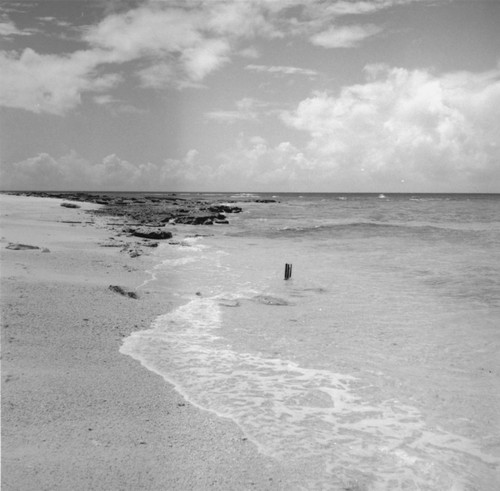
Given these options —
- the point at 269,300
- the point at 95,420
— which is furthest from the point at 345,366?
the point at 269,300

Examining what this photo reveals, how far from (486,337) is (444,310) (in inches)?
74.1

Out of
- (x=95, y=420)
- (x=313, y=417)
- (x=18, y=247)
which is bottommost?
(x=313, y=417)

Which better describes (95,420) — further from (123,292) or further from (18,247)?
(18,247)

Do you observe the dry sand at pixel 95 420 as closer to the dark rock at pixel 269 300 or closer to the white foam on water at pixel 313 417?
the white foam on water at pixel 313 417

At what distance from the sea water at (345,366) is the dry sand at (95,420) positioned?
0.32m

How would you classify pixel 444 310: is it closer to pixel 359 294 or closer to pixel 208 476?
pixel 359 294

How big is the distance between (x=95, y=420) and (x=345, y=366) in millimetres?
3598

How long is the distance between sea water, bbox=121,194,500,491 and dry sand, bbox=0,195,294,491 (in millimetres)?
317

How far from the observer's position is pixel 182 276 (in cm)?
1221

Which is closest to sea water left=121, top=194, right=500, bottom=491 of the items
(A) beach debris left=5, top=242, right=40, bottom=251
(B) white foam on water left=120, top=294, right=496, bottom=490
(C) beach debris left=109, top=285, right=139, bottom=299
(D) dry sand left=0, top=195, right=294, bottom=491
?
(B) white foam on water left=120, top=294, right=496, bottom=490

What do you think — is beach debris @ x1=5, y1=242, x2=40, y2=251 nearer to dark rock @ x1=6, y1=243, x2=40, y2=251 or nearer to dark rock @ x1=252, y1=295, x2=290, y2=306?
dark rock @ x1=6, y1=243, x2=40, y2=251

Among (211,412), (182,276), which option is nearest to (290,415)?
(211,412)

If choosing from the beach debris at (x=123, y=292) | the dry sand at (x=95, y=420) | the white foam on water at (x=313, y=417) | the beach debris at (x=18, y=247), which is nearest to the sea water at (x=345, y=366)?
the white foam on water at (x=313, y=417)

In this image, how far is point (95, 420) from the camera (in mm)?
4121
